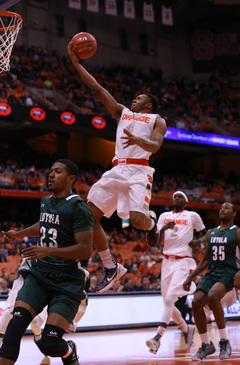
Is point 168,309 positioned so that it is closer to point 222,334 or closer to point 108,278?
point 222,334

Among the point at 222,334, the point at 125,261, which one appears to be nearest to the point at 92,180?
the point at 125,261

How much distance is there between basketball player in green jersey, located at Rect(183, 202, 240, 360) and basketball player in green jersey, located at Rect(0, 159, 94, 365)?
331cm

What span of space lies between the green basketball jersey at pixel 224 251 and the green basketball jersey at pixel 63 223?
3928 mm

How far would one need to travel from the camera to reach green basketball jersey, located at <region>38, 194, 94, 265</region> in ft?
16.4

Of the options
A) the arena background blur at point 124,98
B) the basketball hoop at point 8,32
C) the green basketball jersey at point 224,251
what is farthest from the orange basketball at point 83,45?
the arena background blur at point 124,98

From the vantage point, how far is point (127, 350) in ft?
29.8

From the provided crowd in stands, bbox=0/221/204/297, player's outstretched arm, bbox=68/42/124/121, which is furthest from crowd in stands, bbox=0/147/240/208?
player's outstretched arm, bbox=68/42/124/121

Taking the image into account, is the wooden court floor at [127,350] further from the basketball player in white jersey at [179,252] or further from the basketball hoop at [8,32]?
the basketball hoop at [8,32]

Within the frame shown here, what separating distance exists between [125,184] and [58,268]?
174 centimetres

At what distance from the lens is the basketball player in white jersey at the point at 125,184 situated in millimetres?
6441

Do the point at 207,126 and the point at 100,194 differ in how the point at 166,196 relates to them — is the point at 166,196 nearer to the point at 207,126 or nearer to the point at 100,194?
the point at 207,126

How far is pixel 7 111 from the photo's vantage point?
21125mm

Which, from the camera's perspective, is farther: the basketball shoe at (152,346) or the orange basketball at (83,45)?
the basketball shoe at (152,346)

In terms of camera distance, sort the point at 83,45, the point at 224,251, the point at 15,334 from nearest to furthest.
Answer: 1. the point at 15,334
2. the point at 83,45
3. the point at 224,251
